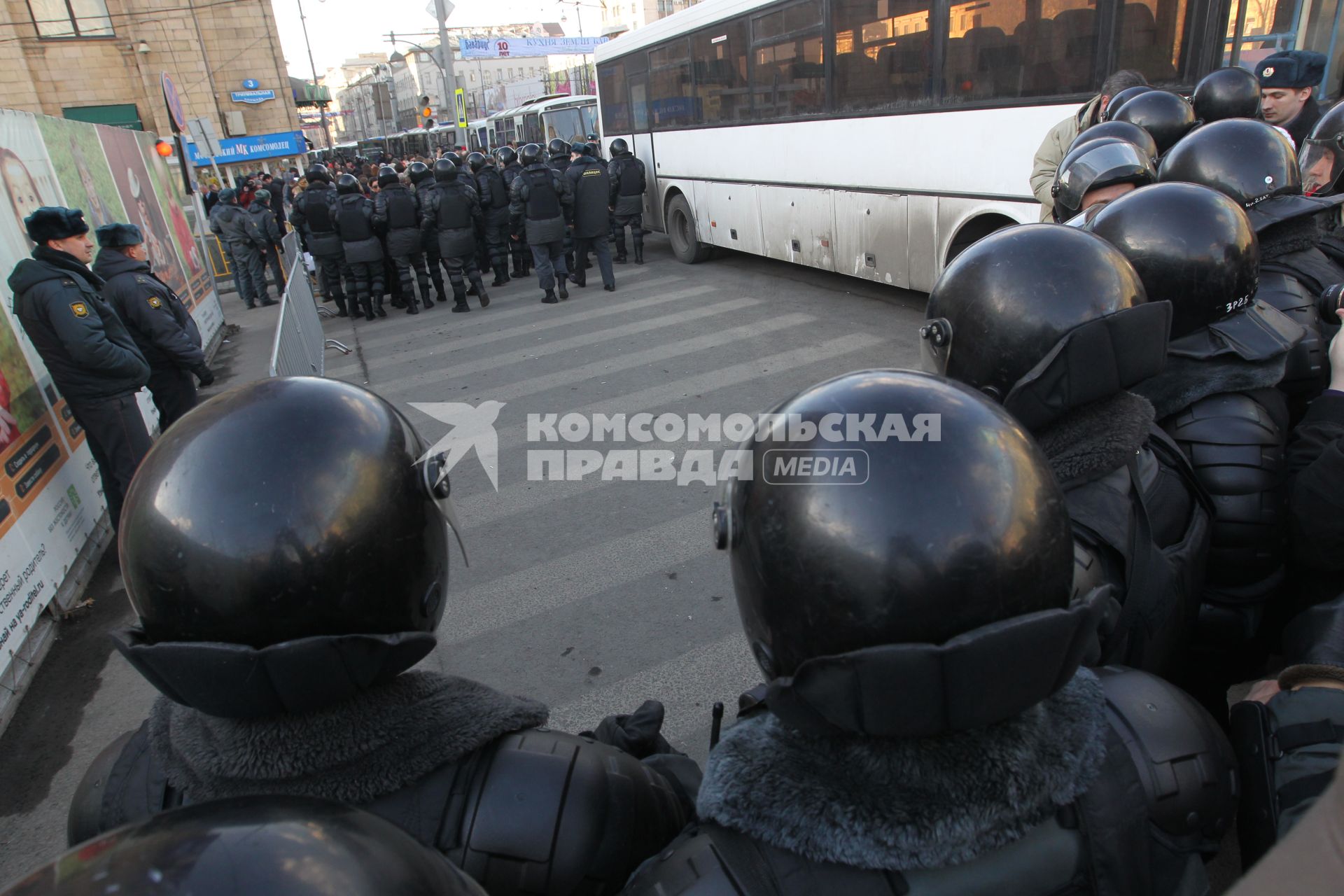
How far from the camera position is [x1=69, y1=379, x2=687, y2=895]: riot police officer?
1238 mm

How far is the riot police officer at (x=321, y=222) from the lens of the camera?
10.2 metres

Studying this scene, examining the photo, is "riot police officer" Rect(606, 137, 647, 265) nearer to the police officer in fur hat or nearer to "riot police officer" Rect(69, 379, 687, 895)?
the police officer in fur hat

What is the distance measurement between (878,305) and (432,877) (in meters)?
8.84

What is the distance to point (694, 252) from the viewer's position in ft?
40.4

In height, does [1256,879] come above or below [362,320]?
above

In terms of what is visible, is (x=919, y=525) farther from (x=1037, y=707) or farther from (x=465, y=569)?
(x=465, y=569)

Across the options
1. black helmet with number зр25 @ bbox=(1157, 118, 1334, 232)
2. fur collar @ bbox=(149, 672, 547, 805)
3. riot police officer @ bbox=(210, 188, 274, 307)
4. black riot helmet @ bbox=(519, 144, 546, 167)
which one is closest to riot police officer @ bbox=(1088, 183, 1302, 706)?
black helmet with number зр25 @ bbox=(1157, 118, 1334, 232)

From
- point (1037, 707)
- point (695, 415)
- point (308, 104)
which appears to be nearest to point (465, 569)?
point (695, 415)

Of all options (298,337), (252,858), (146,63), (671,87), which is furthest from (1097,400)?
(146,63)

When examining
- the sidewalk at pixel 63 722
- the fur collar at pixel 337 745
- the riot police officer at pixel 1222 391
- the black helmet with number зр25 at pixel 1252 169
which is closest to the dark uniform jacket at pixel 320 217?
the sidewalk at pixel 63 722

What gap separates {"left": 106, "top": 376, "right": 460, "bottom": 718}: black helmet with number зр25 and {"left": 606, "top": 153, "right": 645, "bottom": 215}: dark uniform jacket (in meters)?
11.2

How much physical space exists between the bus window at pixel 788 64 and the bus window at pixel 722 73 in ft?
0.76

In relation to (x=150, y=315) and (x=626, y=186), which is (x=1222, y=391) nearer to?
(x=150, y=315)

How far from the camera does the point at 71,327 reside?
4258 millimetres
